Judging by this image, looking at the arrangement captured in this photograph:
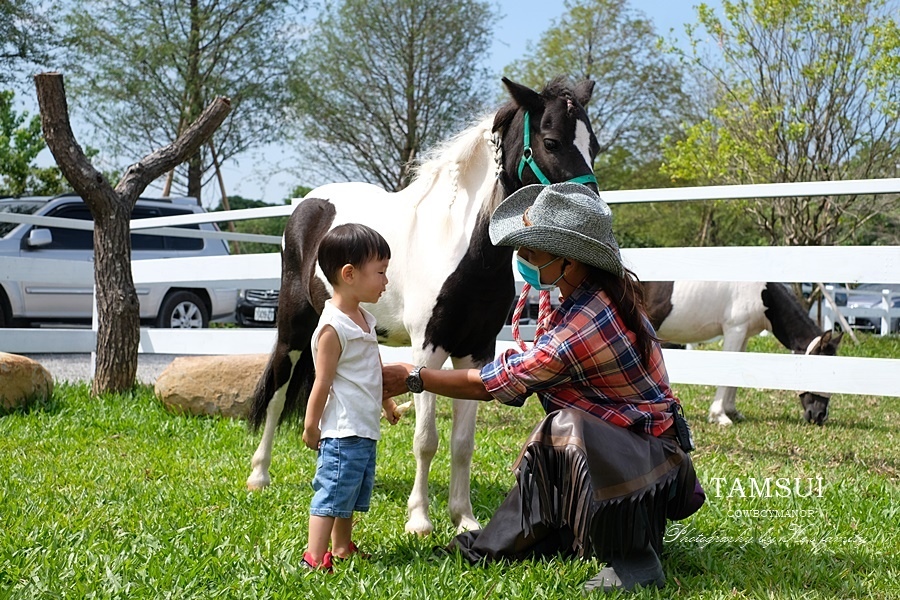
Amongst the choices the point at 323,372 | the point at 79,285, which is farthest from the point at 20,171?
the point at 323,372

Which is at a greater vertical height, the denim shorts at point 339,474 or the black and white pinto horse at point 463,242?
the black and white pinto horse at point 463,242

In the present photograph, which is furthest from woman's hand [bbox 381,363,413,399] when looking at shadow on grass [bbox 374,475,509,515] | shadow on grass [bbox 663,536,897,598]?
shadow on grass [bbox 663,536,897,598]

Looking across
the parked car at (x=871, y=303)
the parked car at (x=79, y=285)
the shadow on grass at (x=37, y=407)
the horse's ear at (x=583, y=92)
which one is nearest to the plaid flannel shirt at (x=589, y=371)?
the horse's ear at (x=583, y=92)

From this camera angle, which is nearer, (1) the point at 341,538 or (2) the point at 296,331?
(1) the point at 341,538

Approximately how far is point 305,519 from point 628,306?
5.75 feet

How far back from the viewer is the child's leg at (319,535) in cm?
303

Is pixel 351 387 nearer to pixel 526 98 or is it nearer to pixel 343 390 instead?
pixel 343 390

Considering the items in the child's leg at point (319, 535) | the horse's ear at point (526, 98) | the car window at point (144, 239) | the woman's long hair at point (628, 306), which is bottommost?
the child's leg at point (319, 535)

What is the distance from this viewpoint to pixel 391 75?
26062mm

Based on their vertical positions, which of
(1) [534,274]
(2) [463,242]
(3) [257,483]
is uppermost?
(2) [463,242]

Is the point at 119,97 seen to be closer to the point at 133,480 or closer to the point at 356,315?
the point at 133,480

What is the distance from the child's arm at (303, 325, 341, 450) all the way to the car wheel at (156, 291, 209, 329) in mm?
9771

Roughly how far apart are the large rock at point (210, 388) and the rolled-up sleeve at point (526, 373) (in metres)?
3.77

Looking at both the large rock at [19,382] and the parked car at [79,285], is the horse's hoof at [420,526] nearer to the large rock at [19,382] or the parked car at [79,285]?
the large rock at [19,382]
